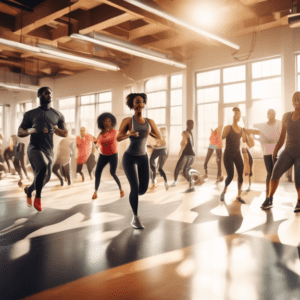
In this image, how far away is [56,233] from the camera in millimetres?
3283

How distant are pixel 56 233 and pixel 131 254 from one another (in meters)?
1.07

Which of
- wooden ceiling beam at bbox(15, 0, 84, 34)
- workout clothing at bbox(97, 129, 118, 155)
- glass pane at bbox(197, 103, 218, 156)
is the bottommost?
workout clothing at bbox(97, 129, 118, 155)

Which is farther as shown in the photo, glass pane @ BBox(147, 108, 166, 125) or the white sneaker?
glass pane @ BBox(147, 108, 166, 125)

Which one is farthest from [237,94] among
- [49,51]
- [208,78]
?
[49,51]

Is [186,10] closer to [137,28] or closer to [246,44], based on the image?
[137,28]

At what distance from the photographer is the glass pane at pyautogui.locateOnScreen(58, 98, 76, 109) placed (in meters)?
16.1

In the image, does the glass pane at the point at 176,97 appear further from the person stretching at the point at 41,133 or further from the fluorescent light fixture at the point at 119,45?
the person stretching at the point at 41,133

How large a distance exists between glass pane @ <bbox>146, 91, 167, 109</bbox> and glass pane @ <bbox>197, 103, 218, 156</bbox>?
1.79 metres

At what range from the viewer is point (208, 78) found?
10977 millimetres

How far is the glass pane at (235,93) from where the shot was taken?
1016cm

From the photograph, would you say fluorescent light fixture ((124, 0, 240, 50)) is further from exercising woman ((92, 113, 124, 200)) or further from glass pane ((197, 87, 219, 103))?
glass pane ((197, 87, 219, 103))

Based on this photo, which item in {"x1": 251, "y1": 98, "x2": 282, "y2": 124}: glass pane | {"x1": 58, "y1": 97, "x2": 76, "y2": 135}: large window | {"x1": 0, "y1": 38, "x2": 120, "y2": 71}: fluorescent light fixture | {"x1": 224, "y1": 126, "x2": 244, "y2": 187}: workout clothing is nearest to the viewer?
{"x1": 224, "y1": 126, "x2": 244, "y2": 187}: workout clothing

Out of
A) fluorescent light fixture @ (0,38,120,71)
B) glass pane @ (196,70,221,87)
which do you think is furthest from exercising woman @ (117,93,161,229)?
glass pane @ (196,70,221,87)

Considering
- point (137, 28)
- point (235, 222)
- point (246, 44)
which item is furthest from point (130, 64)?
point (235, 222)
